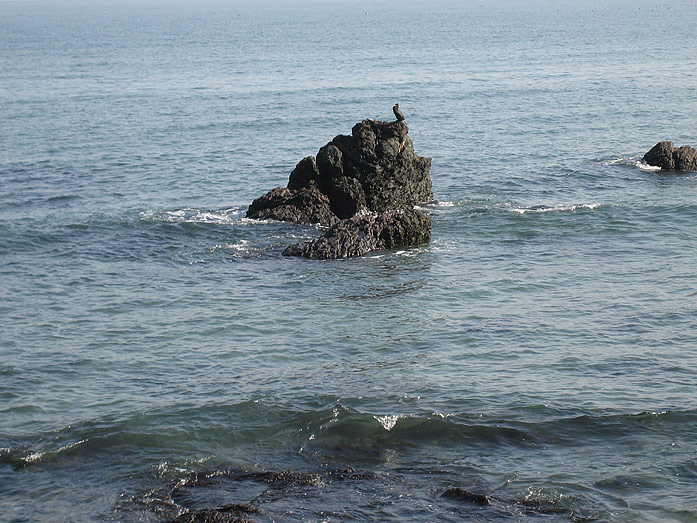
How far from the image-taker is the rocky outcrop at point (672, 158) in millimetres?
47656

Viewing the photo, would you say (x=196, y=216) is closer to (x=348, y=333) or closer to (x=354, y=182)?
(x=354, y=182)

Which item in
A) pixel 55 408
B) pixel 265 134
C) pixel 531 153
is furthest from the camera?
pixel 265 134

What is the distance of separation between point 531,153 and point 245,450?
3716 cm

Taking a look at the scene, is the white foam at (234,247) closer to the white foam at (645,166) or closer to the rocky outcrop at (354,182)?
the rocky outcrop at (354,182)

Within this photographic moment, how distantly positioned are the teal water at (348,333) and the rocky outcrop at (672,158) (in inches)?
45.5

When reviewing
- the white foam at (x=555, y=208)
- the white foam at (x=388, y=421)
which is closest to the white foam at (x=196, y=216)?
the white foam at (x=555, y=208)

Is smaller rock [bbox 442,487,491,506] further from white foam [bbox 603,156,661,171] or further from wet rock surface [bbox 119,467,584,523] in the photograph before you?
white foam [bbox 603,156,661,171]

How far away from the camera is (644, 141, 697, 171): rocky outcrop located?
4766 cm

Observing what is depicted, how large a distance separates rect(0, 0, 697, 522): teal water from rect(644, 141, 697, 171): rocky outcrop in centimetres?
116

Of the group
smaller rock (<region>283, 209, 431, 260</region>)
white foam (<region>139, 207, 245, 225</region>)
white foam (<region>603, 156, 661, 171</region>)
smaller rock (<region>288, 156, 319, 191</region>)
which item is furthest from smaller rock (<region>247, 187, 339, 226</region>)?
white foam (<region>603, 156, 661, 171</region>)

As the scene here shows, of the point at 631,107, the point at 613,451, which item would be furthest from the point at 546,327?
the point at 631,107

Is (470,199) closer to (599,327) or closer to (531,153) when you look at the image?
(531,153)

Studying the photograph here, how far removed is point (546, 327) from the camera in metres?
27.9

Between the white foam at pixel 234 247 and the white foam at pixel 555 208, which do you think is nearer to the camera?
the white foam at pixel 234 247
